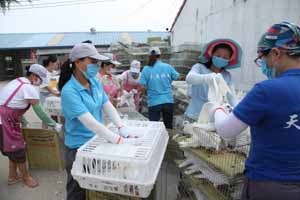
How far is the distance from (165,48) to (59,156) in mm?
4403

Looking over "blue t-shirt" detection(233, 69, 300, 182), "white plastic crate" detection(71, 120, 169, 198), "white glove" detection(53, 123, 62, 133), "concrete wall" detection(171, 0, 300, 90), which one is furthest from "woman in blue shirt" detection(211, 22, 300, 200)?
"white glove" detection(53, 123, 62, 133)

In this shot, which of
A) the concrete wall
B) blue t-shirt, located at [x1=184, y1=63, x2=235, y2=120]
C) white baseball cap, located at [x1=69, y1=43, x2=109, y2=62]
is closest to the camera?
white baseball cap, located at [x1=69, y1=43, x2=109, y2=62]

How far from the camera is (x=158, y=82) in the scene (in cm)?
399

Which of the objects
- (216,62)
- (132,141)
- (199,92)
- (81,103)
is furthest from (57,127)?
(216,62)

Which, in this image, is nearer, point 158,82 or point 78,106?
point 78,106

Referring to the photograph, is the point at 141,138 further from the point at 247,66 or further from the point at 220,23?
the point at 220,23

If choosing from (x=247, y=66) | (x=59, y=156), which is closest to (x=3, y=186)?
(x=59, y=156)

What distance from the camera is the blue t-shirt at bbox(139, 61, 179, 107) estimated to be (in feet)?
13.1

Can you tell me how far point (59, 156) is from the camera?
3.80 meters

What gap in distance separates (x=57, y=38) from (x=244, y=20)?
62.1 feet

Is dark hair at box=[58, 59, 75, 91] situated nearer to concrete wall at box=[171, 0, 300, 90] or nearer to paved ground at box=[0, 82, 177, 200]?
paved ground at box=[0, 82, 177, 200]

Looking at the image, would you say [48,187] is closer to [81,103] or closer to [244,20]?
[81,103]

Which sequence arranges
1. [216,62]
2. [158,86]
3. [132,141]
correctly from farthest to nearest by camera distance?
[158,86] < [216,62] < [132,141]

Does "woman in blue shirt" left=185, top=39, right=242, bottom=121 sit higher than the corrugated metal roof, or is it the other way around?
the corrugated metal roof
